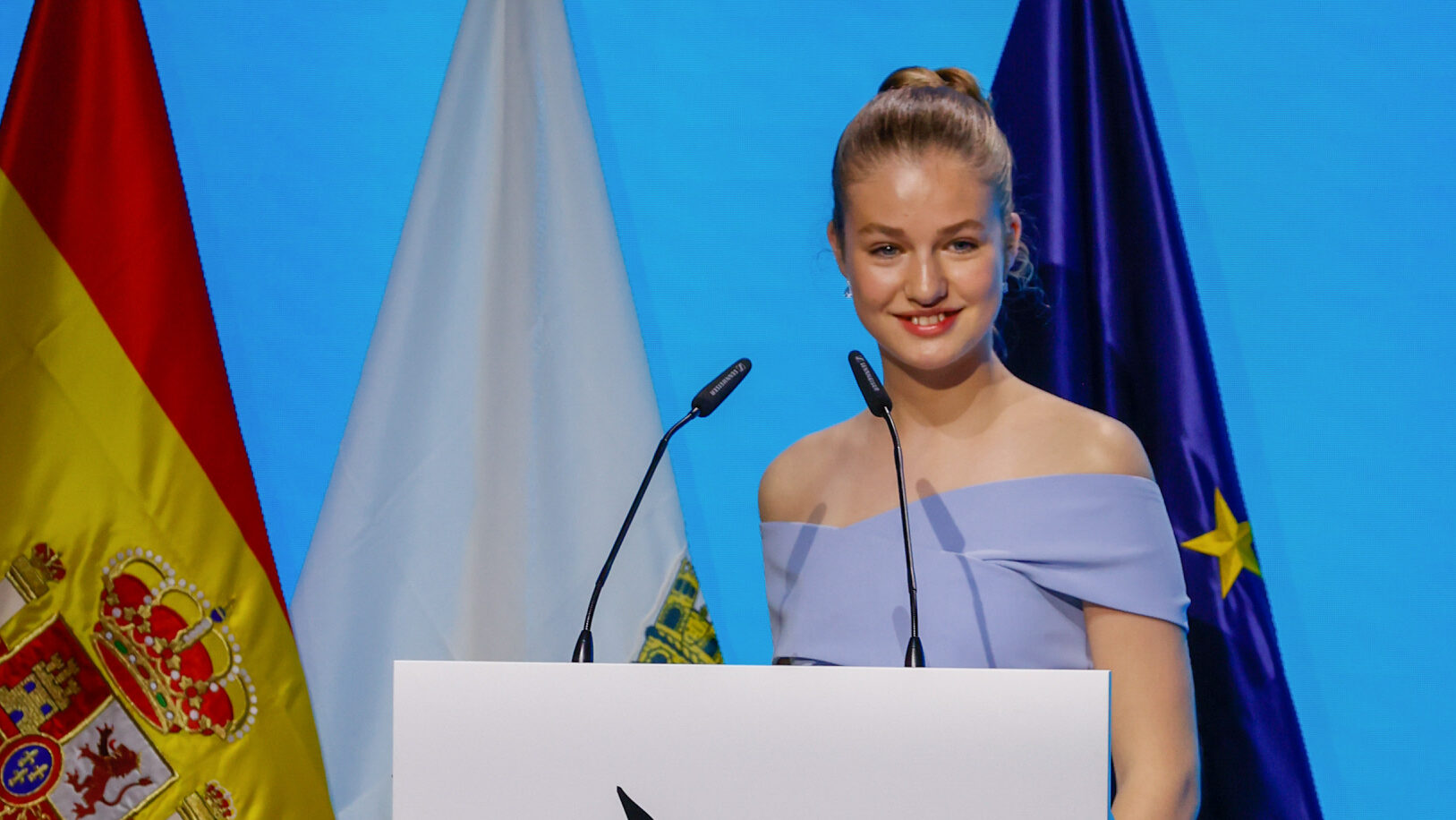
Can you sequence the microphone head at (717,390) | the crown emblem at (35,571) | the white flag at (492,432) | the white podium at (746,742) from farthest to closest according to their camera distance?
1. the white flag at (492,432)
2. the crown emblem at (35,571)
3. the microphone head at (717,390)
4. the white podium at (746,742)

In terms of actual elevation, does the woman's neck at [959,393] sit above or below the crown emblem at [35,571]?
above

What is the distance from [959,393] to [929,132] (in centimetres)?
35

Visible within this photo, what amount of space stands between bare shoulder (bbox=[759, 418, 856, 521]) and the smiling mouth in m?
0.23

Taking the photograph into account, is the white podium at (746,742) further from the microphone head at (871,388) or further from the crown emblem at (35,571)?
the crown emblem at (35,571)

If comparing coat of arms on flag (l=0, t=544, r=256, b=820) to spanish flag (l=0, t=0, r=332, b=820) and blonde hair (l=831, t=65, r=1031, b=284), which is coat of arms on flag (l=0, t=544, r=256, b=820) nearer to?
spanish flag (l=0, t=0, r=332, b=820)

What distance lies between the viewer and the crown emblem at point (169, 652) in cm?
200

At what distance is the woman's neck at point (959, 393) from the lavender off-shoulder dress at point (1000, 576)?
98 mm

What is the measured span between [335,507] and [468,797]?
1.19 meters

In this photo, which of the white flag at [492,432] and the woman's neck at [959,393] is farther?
the white flag at [492,432]

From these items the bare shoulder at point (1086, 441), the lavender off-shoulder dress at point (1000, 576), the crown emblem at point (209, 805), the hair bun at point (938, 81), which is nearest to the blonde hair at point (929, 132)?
the hair bun at point (938, 81)

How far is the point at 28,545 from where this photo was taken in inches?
78.3

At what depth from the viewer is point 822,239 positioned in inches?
95.9

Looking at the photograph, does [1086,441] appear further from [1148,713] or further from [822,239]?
[822,239]

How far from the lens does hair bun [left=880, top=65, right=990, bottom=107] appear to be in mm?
1777
